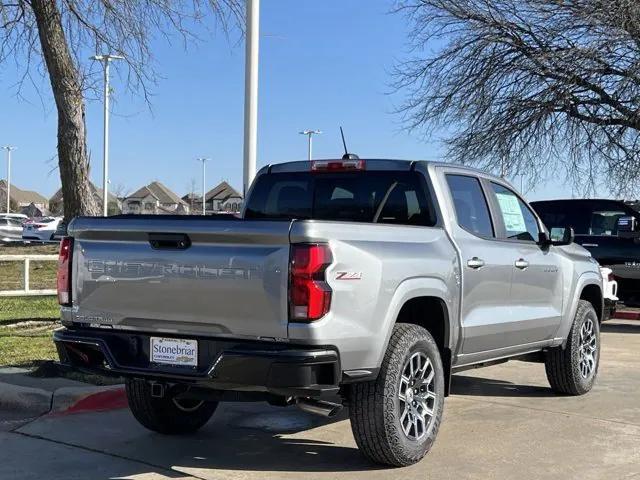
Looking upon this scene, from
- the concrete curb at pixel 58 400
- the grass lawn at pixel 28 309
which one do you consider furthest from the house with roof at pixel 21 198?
the concrete curb at pixel 58 400

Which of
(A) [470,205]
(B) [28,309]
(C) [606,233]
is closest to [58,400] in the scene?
(A) [470,205]

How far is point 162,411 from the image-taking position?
5.85 m

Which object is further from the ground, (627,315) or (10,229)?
(10,229)

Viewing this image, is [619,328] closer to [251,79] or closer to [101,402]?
[251,79]

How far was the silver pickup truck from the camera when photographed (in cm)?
439

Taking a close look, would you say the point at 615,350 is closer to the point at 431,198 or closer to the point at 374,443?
the point at 431,198

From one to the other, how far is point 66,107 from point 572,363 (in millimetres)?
7168

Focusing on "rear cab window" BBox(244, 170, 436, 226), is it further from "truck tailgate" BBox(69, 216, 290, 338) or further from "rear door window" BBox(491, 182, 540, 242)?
"truck tailgate" BBox(69, 216, 290, 338)

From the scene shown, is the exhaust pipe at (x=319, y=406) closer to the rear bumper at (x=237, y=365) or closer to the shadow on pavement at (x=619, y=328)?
the rear bumper at (x=237, y=365)

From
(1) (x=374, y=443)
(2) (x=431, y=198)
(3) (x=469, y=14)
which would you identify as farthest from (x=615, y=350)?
(3) (x=469, y=14)

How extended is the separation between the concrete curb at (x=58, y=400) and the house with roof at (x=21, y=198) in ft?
369

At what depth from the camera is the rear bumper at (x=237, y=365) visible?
4.33 m

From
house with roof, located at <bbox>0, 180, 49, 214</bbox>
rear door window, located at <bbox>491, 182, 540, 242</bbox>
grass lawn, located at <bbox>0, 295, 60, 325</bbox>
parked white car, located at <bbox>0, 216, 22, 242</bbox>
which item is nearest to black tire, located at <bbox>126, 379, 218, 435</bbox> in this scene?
rear door window, located at <bbox>491, 182, 540, 242</bbox>

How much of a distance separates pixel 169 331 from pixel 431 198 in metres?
2.14
